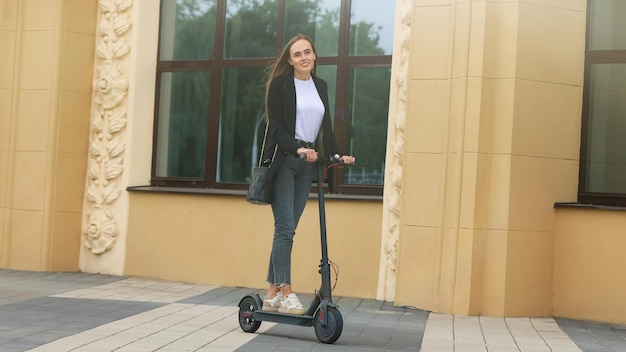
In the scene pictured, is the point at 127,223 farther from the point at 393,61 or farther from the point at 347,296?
the point at 393,61

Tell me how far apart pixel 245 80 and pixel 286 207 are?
4.39 metres

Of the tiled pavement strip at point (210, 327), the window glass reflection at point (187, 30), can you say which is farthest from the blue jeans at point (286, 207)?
the window glass reflection at point (187, 30)

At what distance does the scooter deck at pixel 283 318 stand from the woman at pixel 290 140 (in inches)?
3.0

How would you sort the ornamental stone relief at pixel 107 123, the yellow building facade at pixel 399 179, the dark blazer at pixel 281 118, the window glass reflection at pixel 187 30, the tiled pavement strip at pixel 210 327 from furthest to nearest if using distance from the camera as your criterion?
the window glass reflection at pixel 187 30
the ornamental stone relief at pixel 107 123
the yellow building facade at pixel 399 179
the dark blazer at pixel 281 118
the tiled pavement strip at pixel 210 327

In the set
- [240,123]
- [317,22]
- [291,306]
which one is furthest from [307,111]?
[240,123]

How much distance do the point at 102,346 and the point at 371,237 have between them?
4215 millimetres

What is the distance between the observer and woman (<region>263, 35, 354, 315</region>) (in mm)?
7242

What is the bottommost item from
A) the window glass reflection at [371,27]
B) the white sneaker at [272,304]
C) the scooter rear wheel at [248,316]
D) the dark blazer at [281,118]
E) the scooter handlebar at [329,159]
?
the scooter rear wheel at [248,316]

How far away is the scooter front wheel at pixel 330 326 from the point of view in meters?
6.77

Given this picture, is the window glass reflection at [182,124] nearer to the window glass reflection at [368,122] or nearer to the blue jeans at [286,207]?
the window glass reflection at [368,122]

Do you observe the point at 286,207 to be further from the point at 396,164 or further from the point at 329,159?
the point at 396,164

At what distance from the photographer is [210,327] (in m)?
7.56

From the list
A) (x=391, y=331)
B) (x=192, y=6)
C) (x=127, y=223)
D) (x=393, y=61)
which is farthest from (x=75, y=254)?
(x=391, y=331)

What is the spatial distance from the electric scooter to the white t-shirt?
0.26m
